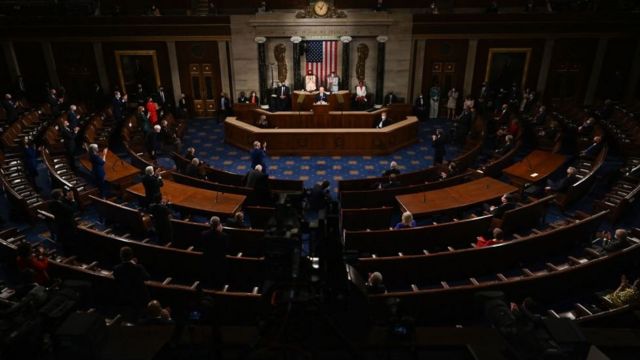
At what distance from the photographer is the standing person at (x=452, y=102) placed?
16469mm

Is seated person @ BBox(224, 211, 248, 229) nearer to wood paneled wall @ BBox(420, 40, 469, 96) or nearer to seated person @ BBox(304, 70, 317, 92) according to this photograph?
seated person @ BBox(304, 70, 317, 92)

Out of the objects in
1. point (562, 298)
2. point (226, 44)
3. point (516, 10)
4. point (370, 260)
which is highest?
point (516, 10)

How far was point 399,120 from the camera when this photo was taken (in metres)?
15.6

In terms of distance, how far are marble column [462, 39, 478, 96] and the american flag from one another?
4.78 metres

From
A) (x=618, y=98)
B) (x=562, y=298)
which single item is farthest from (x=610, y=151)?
(x=562, y=298)

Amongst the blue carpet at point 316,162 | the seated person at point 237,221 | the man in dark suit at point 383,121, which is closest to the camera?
the seated person at point 237,221

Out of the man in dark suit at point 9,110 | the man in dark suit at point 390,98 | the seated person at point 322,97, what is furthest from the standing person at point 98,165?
the man in dark suit at point 390,98

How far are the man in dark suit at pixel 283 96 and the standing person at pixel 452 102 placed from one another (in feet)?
19.1

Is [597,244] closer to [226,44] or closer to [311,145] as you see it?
[311,145]

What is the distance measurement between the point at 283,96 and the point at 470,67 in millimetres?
6919

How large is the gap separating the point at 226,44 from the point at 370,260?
12488 millimetres

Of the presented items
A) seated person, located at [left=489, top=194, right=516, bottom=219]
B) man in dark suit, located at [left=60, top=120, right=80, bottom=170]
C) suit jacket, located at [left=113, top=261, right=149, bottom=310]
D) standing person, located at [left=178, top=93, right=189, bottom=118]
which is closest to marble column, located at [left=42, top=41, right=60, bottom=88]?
standing person, located at [left=178, top=93, right=189, bottom=118]

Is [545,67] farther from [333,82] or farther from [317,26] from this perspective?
[317,26]

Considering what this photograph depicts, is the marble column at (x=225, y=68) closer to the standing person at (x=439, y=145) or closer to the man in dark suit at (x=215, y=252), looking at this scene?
the standing person at (x=439, y=145)
